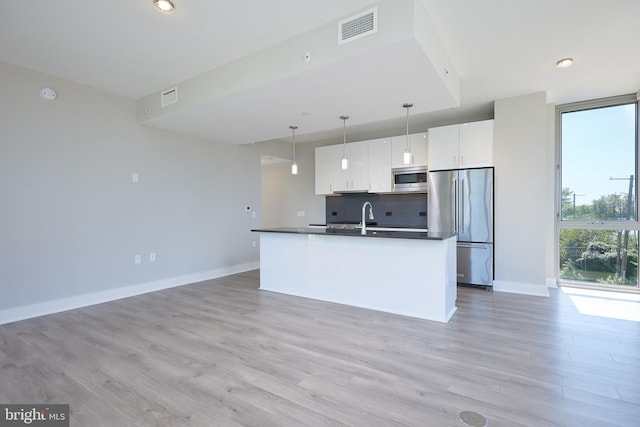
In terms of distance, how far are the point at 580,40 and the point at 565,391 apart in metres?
3.00

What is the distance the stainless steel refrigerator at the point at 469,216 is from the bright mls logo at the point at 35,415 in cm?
460

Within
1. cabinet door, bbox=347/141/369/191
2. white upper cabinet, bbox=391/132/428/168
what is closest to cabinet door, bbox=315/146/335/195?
cabinet door, bbox=347/141/369/191

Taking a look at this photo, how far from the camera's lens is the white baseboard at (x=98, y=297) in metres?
3.30

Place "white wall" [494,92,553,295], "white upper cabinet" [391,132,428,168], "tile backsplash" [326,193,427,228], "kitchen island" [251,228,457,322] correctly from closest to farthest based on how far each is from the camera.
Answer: "kitchen island" [251,228,457,322] → "white wall" [494,92,553,295] → "white upper cabinet" [391,132,428,168] → "tile backsplash" [326,193,427,228]

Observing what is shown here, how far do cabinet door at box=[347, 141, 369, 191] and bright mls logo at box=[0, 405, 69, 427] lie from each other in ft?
16.5

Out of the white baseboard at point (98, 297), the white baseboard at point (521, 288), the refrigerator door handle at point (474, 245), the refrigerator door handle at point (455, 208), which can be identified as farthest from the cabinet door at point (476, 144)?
the white baseboard at point (98, 297)

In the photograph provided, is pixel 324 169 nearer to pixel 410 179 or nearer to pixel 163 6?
pixel 410 179

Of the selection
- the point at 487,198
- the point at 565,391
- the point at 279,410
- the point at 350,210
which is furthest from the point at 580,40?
the point at 350,210

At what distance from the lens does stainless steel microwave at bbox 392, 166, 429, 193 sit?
5.30 metres

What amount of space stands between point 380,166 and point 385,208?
2.96 feet

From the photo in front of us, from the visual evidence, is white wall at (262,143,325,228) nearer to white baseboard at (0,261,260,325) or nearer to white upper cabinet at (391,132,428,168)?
white upper cabinet at (391,132,428,168)

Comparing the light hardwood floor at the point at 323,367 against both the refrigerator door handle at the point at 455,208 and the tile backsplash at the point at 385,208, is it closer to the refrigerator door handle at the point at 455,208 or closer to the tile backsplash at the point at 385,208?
the refrigerator door handle at the point at 455,208

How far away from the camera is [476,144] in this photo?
4578 mm

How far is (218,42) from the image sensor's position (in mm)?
2807
